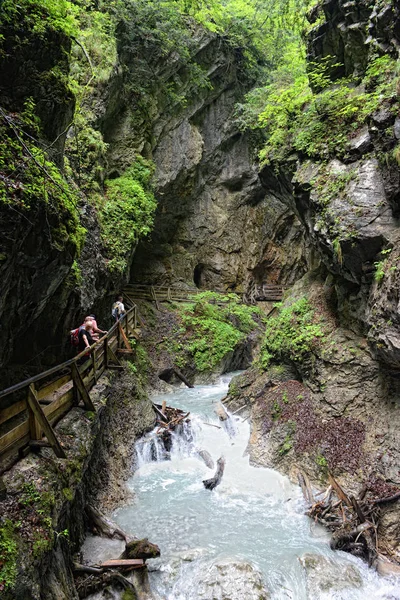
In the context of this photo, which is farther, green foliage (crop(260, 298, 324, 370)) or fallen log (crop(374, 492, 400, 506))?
green foliage (crop(260, 298, 324, 370))

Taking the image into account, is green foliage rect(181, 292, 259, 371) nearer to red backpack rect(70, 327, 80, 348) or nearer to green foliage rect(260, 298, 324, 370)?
green foliage rect(260, 298, 324, 370)

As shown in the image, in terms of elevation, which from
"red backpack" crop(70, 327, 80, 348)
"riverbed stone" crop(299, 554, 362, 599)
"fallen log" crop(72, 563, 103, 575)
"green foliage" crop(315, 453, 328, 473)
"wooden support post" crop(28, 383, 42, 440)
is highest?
"red backpack" crop(70, 327, 80, 348)

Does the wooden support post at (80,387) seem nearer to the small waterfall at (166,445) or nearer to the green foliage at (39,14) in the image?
the small waterfall at (166,445)

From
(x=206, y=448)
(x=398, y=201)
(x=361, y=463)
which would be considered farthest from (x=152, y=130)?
(x=361, y=463)

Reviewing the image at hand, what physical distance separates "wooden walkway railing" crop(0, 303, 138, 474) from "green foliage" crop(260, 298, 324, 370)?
5.70m

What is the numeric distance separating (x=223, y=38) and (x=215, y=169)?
7636 millimetres

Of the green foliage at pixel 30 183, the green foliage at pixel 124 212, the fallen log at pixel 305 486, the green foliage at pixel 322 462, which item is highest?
the green foliage at pixel 124 212

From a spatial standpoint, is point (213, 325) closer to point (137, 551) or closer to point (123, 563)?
point (137, 551)

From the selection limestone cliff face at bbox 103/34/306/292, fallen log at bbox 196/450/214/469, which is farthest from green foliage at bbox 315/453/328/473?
limestone cliff face at bbox 103/34/306/292

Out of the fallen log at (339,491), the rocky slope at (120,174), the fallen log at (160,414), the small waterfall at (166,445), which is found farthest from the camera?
the fallen log at (160,414)

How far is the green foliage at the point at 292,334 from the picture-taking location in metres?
11.1

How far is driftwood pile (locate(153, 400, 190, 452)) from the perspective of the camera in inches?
411

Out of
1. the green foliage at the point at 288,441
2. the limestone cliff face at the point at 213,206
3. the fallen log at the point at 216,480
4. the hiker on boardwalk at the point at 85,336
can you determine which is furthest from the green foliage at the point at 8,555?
the limestone cliff face at the point at 213,206

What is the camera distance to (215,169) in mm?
24797
